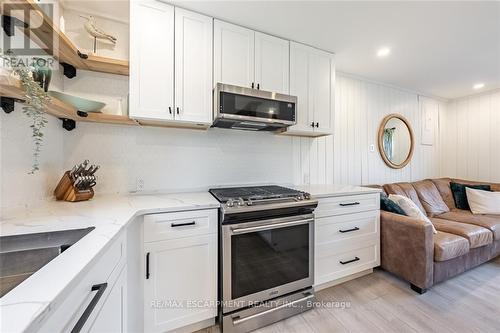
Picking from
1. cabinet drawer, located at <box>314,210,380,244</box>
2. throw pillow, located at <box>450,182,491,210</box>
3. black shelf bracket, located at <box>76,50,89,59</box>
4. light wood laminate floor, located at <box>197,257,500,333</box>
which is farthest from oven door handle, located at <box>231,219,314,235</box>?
throw pillow, located at <box>450,182,491,210</box>

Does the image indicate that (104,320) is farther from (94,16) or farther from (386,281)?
(386,281)

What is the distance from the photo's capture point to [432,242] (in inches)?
74.0

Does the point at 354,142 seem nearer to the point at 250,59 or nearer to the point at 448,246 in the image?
the point at 448,246

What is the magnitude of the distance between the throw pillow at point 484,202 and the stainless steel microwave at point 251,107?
313cm

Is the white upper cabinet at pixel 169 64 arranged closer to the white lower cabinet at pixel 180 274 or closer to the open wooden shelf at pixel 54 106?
the open wooden shelf at pixel 54 106

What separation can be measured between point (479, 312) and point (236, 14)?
10.5 feet

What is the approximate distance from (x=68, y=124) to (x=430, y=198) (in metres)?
4.46

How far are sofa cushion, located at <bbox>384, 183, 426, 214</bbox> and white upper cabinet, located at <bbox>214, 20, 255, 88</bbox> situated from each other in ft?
7.92

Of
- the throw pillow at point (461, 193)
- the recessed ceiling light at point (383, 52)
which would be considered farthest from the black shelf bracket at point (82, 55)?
the throw pillow at point (461, 193)

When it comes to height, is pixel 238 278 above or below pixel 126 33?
below

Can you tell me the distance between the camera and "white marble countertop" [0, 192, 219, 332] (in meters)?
0.44

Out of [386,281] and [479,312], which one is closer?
[479,312]

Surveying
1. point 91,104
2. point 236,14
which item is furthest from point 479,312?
point 91,104

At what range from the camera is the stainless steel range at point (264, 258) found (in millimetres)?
1455
